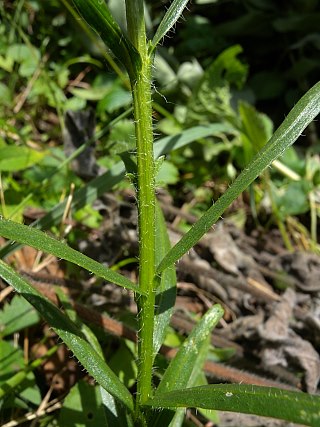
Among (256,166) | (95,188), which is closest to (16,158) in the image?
(95,188)

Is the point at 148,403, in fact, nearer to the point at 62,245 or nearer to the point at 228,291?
the point at 62,245

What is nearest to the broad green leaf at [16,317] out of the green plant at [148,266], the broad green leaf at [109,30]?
the green plant at [148,266]

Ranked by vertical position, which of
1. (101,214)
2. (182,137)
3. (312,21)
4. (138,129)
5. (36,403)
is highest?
(312,21)

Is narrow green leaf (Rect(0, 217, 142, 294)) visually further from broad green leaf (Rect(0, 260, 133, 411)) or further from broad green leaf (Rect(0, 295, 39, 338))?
broad green leaf (Rect(0, 295, 39, 338))

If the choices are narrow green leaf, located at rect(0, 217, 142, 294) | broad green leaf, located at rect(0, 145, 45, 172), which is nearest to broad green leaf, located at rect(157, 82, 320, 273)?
narrow green leaf, located at rect(0, 217, 142, 294)

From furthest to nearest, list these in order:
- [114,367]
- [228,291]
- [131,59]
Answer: [228,291]
[114,367]
[131,59]

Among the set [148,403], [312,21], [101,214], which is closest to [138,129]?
[148,403]

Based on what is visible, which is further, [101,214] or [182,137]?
[101,214]
